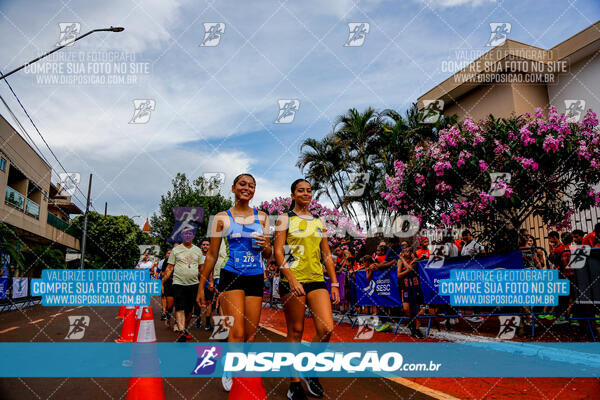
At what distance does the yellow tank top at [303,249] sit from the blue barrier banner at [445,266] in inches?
158

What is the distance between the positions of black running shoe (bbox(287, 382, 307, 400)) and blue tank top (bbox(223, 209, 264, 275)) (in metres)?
1.01

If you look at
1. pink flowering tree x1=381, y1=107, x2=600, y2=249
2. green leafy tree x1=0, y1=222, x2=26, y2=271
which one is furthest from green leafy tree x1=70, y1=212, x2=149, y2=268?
pink flowering tree x1=381, y1=107, x2=600, y2=249

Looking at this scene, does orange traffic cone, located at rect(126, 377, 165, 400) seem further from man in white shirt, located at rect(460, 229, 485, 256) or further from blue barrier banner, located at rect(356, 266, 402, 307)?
man in white shirt, located at rect(460, 229, 485, 256)

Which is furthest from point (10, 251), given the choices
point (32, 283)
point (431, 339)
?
point (431, 339)

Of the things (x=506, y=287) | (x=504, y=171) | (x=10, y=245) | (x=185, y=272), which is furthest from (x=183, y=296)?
(x=10, y=245)

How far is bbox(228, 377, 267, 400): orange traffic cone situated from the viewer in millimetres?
2561

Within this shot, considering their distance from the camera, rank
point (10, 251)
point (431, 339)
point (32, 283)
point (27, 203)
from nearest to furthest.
Result: point (431, 339), point (10, 251), point (32, 283), point (27, 203)

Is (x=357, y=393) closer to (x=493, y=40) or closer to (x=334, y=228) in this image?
(x=493, y=40)

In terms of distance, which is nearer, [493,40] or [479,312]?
[479,312]

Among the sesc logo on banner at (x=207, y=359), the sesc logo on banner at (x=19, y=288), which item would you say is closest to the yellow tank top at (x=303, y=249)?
the sesc logo on banner at (x=207, y=359)

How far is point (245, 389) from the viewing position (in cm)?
258

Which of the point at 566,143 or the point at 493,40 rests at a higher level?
the point at 493,40

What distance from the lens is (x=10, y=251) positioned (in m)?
14.6

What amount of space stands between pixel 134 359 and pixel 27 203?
101 ft
